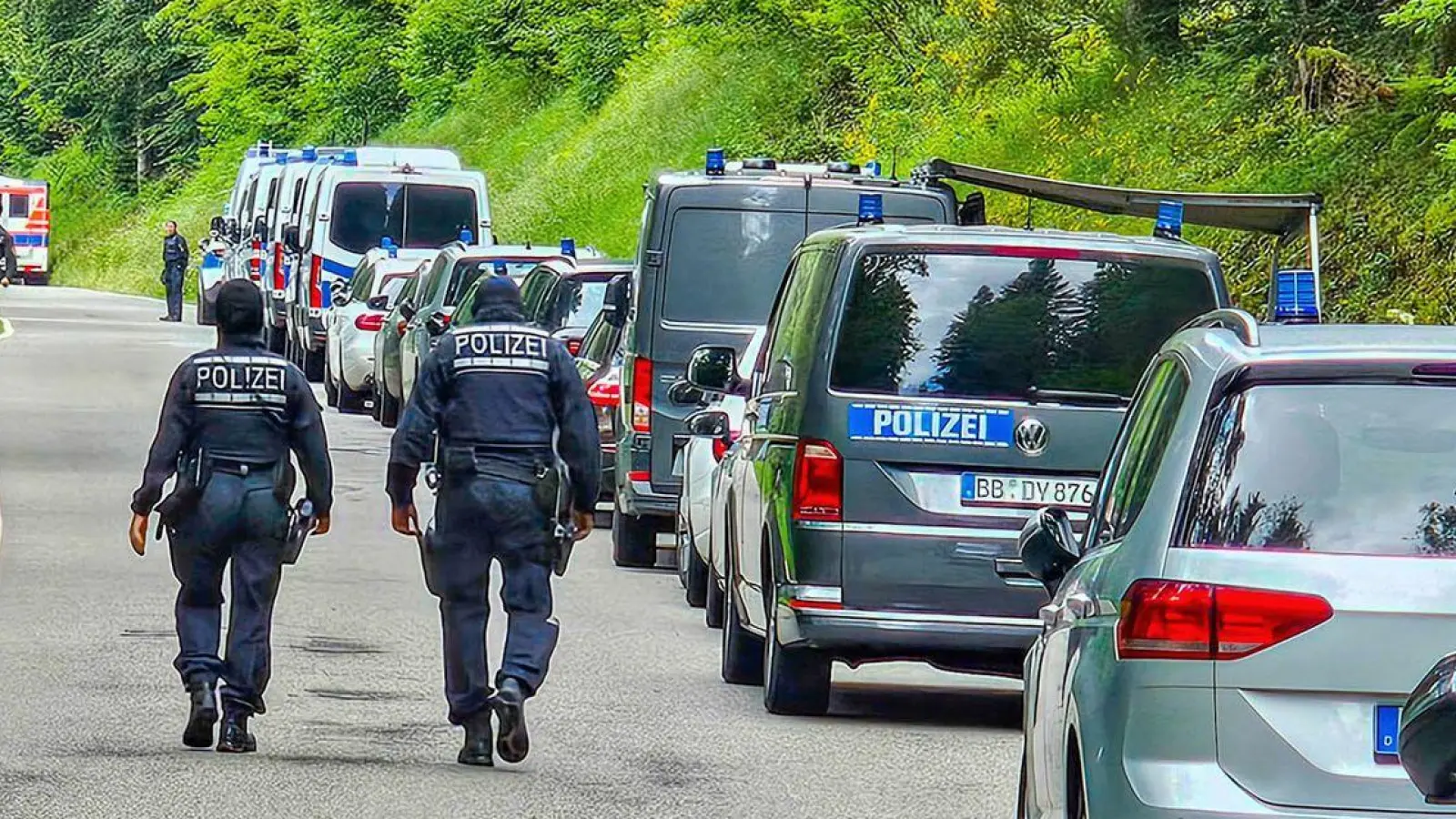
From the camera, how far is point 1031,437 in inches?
446

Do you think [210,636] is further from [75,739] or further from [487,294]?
[487,294]

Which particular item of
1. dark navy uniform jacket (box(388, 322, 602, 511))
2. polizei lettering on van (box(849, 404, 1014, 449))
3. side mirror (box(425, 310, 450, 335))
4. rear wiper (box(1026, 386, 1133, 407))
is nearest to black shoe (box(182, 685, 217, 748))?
dark navy uniform jacket (box(388, 322, 602, 511))

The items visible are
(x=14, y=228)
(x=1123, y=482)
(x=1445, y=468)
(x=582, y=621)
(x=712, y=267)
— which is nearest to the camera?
(x=1445, y=468)

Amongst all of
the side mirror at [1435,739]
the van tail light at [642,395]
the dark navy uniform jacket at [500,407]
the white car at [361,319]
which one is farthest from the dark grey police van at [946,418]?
the white car at [361,319]

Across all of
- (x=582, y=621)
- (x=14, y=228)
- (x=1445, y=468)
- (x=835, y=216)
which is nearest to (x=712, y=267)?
(x=835, y=216)

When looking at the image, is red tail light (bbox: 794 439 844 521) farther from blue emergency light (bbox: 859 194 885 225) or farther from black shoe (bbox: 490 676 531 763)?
blue emergency light (bbox: 859 194 885 225)

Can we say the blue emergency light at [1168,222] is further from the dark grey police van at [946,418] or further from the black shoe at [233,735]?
the black shoe at [233,735]

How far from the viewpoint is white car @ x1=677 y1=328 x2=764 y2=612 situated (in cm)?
1485

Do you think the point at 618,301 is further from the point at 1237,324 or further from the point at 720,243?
the point at 1237,324

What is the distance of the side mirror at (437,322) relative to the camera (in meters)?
24.4

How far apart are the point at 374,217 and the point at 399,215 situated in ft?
1.08

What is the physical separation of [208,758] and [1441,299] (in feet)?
41.5

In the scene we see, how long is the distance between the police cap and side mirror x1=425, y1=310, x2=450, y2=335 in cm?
1369

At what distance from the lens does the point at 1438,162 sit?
21234mm
